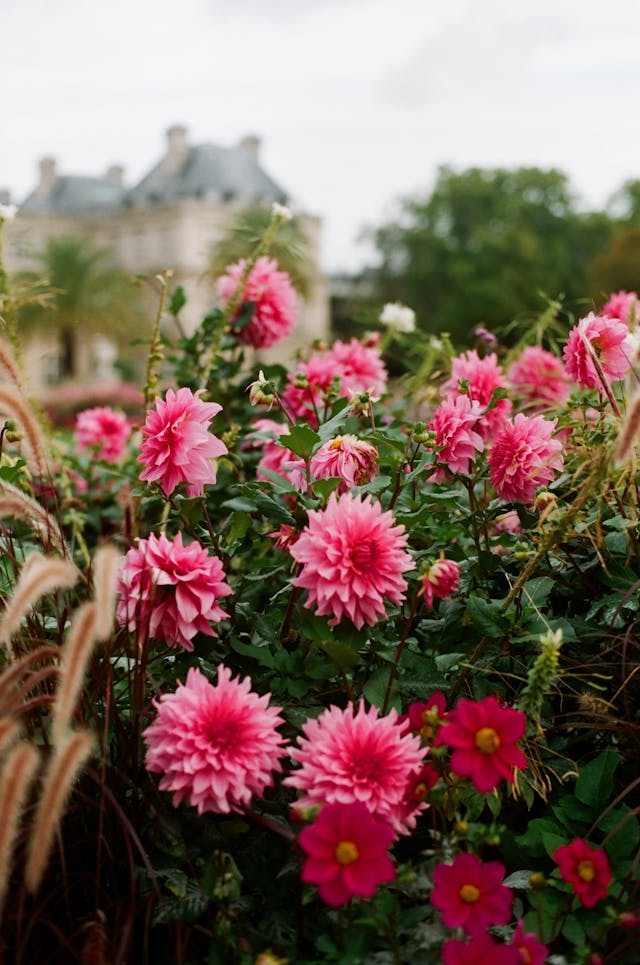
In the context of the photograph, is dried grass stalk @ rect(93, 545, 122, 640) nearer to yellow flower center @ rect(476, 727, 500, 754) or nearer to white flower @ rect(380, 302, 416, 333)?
yellow flower center @ rect(476, 727, 500, 754)

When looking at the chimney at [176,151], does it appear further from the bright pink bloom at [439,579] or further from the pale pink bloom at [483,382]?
the bright pink bloom at [439,579]

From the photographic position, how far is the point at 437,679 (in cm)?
160

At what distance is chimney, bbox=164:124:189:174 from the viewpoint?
141 feet

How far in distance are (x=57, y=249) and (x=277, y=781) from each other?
3414 cm

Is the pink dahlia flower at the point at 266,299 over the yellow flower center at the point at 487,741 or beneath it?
over

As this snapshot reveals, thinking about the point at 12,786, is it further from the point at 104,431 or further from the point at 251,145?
the point at 251,145

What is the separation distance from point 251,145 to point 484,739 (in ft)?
149

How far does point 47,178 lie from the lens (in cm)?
4778

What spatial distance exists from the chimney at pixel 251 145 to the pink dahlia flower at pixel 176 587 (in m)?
44.9

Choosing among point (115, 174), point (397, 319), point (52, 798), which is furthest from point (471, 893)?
point (115, 174)

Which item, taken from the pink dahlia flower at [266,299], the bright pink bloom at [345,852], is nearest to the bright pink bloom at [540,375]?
the pink dahlia flower at [266,299]

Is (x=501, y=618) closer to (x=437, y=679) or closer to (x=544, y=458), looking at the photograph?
(x=437, y=679)

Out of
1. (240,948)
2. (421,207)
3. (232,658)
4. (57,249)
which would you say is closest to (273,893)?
(240,948)

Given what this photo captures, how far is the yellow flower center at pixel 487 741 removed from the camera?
124 centimetres
